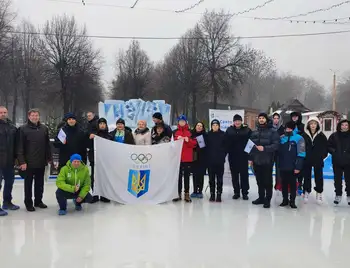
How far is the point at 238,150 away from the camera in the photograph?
643 centimetres

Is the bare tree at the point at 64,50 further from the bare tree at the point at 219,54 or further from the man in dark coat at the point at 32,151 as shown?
the man in dark coat at the point at 32,151

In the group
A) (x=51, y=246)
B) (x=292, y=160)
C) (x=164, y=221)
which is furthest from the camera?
(x=292, y=160)

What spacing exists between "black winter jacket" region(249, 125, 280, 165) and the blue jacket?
176 mm

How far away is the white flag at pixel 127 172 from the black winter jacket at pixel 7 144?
1.32 meters

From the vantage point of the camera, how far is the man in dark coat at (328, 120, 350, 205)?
6125mm

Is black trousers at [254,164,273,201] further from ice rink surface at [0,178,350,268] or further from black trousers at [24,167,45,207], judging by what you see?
black trousers at [24,167,45,207]

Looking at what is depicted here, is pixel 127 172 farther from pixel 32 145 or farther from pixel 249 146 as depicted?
pixel 249 146

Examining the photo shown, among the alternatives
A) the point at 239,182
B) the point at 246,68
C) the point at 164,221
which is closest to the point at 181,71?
the point at 246,68

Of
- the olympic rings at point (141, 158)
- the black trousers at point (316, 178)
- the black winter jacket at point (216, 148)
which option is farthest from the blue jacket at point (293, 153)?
the olympic rings at point (141, 158)

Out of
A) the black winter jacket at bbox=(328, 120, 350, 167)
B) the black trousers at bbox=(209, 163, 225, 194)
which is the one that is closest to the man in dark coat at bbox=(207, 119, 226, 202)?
the black trousers at bbox=(209, 163, 225, 194)

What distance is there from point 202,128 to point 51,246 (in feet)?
10.9

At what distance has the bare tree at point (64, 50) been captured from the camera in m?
28.5

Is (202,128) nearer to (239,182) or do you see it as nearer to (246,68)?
(239,182)

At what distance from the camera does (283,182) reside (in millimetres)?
6062
